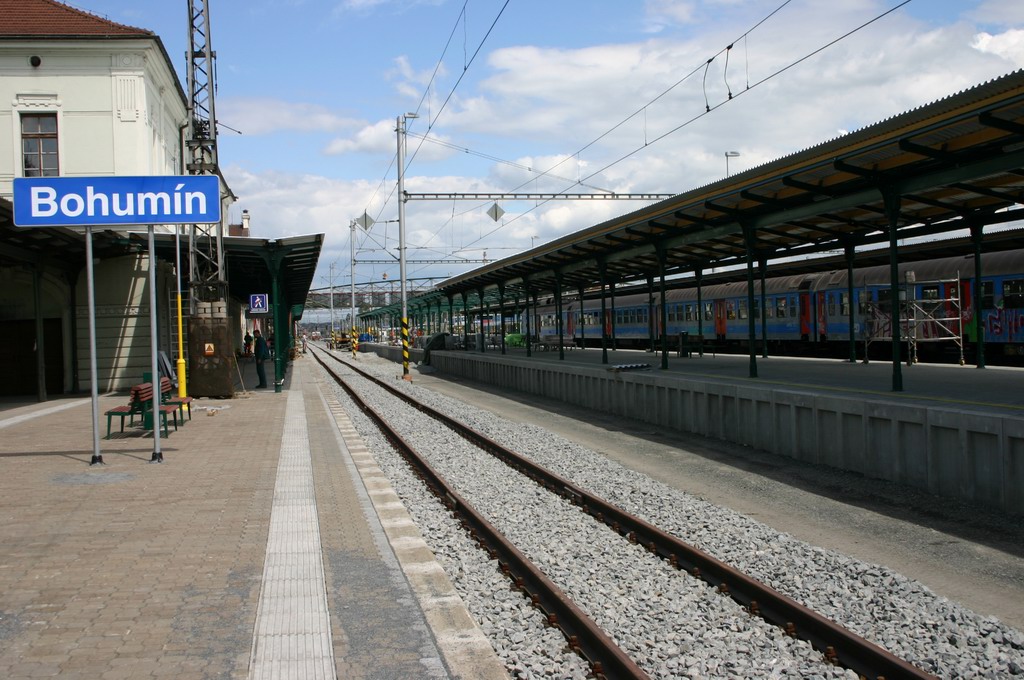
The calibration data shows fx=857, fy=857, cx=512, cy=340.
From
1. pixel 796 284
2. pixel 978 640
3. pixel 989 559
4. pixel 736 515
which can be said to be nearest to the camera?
pixel 978 640

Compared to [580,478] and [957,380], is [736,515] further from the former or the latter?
[957,380]

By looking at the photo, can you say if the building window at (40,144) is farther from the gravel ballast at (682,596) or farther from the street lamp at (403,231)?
A: the gravel ballast at (682,596)

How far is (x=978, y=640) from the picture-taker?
4.81 m

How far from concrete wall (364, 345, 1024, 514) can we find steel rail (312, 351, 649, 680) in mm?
4645

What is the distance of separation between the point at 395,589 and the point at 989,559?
4552 millimetres

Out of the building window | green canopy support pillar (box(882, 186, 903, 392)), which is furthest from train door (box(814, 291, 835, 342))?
the building window

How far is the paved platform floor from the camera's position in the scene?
15.0 ft

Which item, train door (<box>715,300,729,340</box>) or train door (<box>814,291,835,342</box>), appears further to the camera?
train door (<box>715,300,729,340</box>)

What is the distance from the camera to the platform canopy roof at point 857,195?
9.08 metres

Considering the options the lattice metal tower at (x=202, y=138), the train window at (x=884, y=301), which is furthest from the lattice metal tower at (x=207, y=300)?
the train window at (x=884, y=301)

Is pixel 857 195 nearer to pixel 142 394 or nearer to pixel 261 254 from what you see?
pixel 142 394

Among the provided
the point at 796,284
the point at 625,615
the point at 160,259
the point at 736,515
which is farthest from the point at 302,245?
the point at 625,615

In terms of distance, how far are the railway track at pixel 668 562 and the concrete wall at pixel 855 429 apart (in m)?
3.35

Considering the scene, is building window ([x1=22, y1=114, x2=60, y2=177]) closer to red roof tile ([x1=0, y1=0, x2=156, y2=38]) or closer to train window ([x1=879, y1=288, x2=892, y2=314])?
red roof tile ([x1=0, y1=0, x2=156, y2=38])
